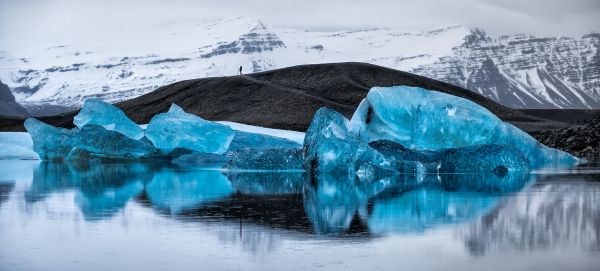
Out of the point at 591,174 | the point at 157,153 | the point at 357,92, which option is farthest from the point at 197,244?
the point at 357,92

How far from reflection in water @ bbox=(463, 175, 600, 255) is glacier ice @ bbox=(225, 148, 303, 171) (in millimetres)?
10088

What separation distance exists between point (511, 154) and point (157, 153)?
15.2 meters

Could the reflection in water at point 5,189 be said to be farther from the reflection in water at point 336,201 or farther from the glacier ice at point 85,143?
the glacier ice at point 85,143

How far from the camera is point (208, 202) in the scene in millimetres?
15039

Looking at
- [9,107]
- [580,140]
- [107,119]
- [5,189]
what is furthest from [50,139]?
[9,107]

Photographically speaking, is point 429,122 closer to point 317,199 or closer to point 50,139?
point 317,199

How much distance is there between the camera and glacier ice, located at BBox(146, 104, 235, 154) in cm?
3341

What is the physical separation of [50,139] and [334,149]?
16.2 metres

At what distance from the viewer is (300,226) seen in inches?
456

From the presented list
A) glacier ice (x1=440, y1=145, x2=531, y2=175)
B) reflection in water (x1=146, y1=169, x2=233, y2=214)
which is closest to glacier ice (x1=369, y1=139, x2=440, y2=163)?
glacier ice (x1=440, y1=145, x2=531, y2=175)

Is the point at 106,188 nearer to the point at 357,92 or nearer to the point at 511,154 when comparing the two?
the point at 511,154

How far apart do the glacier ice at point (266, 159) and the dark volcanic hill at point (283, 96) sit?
116 feet

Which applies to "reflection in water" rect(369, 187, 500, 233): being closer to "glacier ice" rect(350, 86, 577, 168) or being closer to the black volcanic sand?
"glacier ice" rect(350, 86, 577, 168)

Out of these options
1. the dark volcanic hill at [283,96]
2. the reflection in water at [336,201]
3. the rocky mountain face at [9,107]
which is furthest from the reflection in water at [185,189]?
the rocky mountain face at [9,107]
